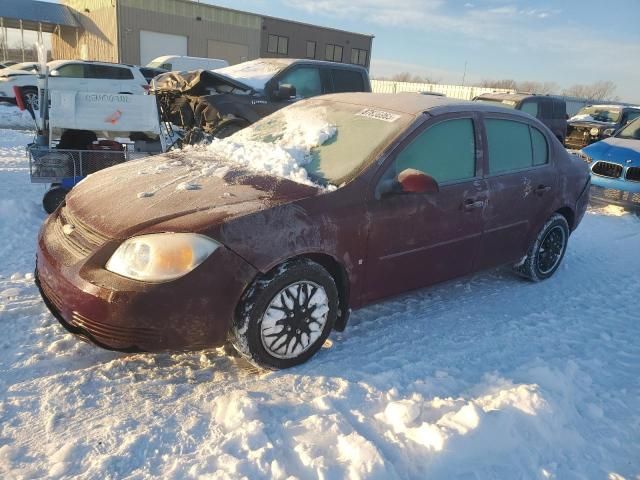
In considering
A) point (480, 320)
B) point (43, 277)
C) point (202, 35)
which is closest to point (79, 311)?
point (43, 277)

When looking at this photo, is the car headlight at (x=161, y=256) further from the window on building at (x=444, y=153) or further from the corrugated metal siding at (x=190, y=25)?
the corrugated metal siding at (x=190, y=25)

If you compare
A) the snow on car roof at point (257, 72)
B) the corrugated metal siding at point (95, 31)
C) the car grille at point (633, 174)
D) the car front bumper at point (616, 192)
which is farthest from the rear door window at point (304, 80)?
the corrugated metal siding at point (95, 31)

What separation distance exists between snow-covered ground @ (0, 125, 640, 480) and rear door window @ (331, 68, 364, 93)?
228 inches

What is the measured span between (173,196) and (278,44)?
3490 centimetres

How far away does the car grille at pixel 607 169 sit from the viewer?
8109 mm

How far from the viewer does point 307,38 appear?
36438 millimetres

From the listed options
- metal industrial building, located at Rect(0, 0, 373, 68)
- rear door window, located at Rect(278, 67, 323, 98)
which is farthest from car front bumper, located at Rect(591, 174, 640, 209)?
metal industrial building, located at Rect(0, 0, 373, 68)

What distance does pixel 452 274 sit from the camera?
3.88 m

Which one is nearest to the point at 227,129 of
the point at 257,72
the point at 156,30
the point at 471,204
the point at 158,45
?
the point at 257,72

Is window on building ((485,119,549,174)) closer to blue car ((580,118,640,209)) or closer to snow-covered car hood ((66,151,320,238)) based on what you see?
snow-covered car hood ((66,151,320,238))

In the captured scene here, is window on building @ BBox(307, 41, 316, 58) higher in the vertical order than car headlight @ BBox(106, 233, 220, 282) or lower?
higher

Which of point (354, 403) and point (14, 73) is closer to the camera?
point (354, 403)

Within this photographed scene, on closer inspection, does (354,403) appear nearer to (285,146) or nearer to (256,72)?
(285,146)

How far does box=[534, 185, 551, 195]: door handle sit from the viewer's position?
14.4 ft
